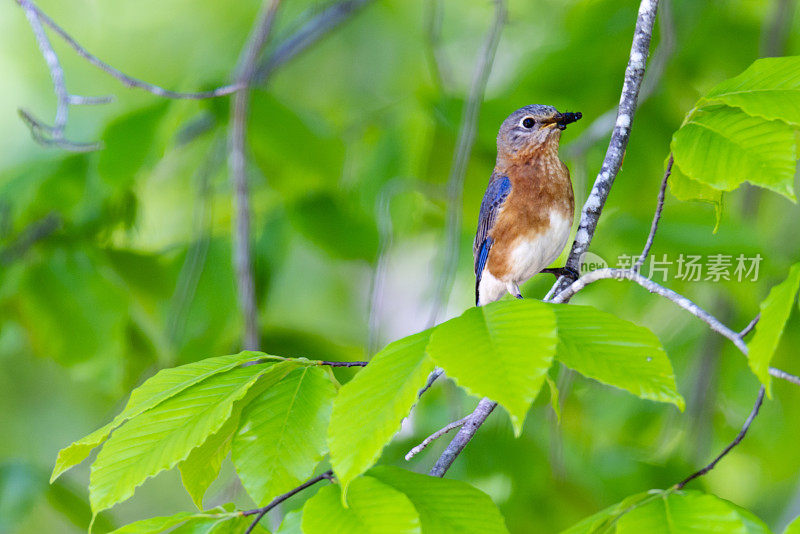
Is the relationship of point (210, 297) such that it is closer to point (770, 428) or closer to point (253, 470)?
point (253, 470)

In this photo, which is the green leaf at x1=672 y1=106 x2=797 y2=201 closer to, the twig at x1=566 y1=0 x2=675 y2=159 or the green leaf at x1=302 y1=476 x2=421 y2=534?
the green leaf at x1=302 y1=476 x2=421 y2=534

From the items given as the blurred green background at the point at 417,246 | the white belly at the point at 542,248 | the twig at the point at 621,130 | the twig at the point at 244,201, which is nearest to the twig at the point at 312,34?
the blurred green background at the point at 417,246

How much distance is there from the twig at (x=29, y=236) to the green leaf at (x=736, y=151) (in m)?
2.69

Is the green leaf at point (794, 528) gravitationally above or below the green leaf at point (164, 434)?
above

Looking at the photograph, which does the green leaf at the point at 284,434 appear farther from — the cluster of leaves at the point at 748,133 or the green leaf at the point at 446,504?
the cluster of leaves at the point at 748,133

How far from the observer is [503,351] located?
0.99 metres

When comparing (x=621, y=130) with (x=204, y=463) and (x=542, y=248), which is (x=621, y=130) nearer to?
(x=542, y=248)

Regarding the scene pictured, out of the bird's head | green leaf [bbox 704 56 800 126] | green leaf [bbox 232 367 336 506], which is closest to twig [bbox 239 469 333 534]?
green leaf [bbox 232 367 336 506]

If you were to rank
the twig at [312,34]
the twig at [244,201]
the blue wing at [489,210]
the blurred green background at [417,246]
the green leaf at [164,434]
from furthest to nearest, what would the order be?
the twig at [312,34] → the blurred green background at [417,246] → the twig at [244,201] → the blue wing at [489,210] → the green leaf at [164,434]

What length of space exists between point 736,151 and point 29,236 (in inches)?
113

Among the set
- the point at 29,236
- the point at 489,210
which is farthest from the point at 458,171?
the point at 29,236

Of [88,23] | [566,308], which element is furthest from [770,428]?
[88,23]

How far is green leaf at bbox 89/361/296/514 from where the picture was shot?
1.16 meters

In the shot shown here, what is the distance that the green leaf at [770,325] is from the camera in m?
0.97
